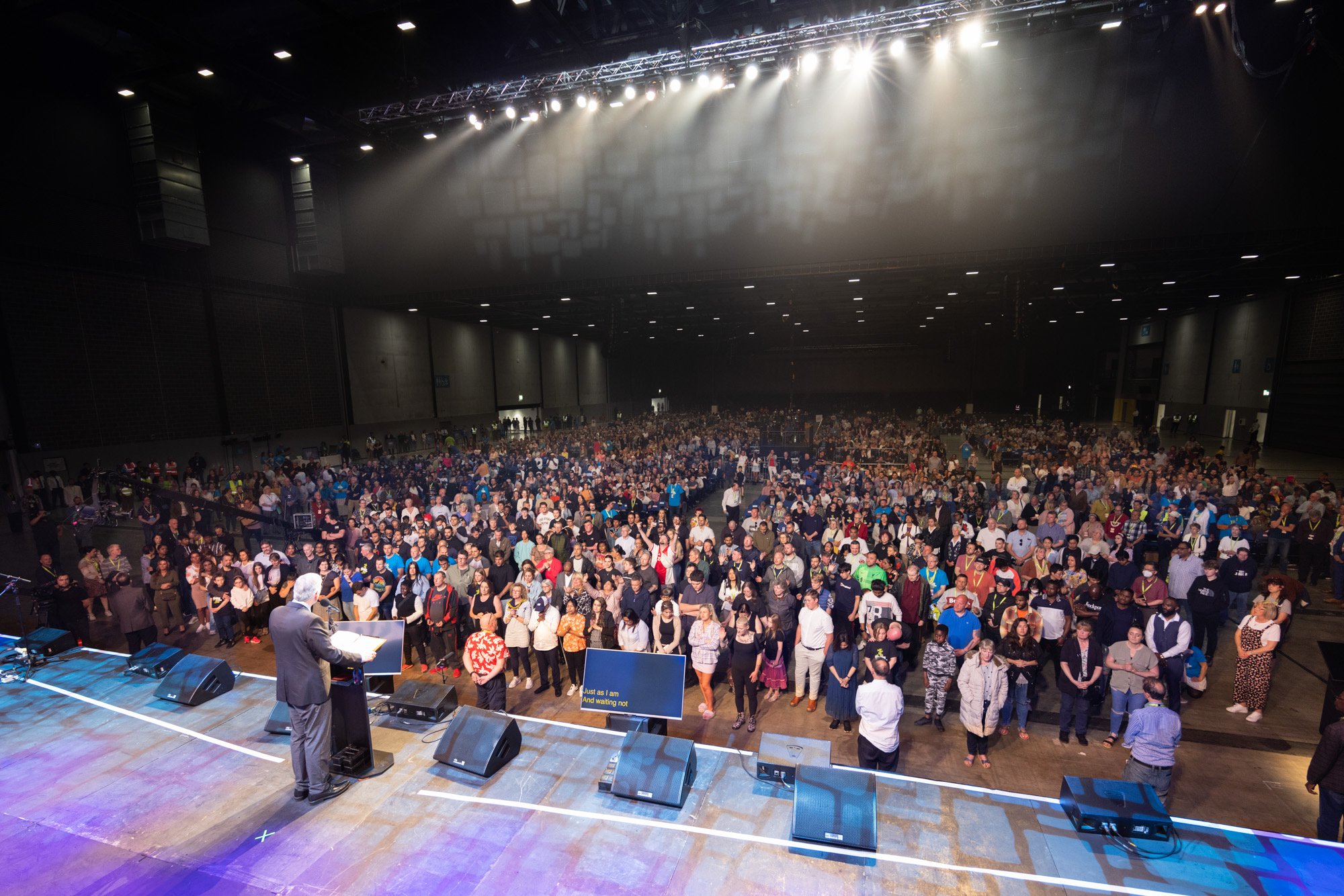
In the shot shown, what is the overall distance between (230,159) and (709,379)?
3421cm

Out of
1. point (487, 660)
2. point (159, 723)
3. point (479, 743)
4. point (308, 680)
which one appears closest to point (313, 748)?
point (308, 680)

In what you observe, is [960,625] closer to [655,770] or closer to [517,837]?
[655,770]

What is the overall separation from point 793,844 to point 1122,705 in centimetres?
406

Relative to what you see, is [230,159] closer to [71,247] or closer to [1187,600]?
[71,247]

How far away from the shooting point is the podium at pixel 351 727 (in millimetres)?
4285

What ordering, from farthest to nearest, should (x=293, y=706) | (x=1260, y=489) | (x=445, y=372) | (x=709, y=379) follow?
1. (x=709, y=379)
2. (x=445, y=372)
3. (x=1260, y=489)
4. (x=293, y=706)

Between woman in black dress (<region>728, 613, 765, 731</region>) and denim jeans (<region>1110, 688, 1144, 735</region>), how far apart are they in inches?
139

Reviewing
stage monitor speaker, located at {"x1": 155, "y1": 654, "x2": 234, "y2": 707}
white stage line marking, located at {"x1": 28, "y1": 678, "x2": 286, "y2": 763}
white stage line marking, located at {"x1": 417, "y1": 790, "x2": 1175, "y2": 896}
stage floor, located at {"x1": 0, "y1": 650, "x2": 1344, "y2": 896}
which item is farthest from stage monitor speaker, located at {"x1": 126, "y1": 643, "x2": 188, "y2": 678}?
white stage line marking, located at {"x1": 417, "y1": 790, "x2": 1175, "y2": 896}

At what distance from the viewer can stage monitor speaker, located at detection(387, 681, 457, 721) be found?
5.27m

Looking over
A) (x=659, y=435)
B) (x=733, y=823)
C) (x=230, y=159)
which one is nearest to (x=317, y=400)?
(x=230, y=159)

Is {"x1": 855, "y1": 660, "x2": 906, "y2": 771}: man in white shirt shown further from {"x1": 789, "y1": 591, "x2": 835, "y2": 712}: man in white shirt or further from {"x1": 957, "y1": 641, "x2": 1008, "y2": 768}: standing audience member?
{"x1": 789, "y1": 591, "x2": 835, "y2": 712}: man in white shirt

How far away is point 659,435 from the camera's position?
25.1m

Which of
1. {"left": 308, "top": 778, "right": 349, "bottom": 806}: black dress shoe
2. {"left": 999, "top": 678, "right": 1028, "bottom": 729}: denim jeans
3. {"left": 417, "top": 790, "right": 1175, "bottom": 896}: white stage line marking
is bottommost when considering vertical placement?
{"left": 999, "top": 678, "right": 1028, "bottom": 729}: denim jeans

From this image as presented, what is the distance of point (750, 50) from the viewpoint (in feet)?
48.5
